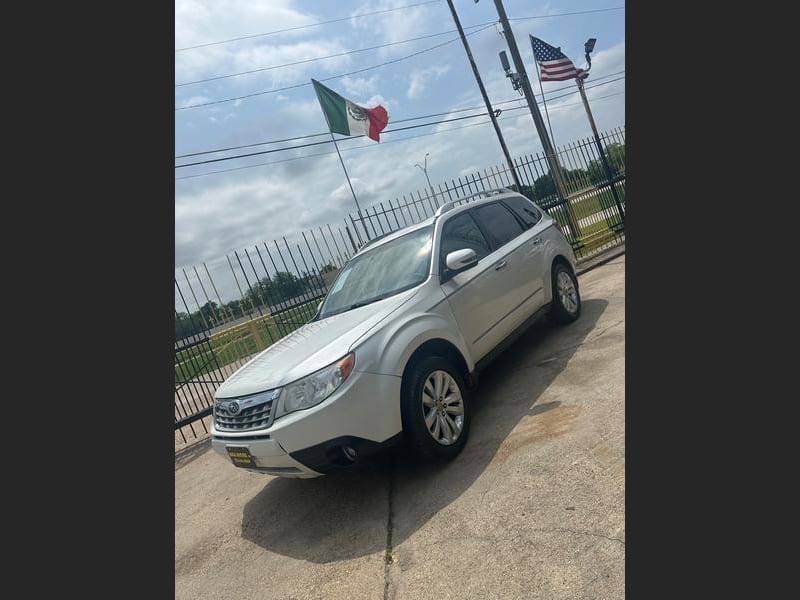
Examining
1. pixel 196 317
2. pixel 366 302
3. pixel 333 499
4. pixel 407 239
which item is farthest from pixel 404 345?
pixel 196 317

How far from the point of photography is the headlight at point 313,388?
3244mm

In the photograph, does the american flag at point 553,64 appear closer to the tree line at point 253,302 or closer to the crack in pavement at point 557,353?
the tree line at point 253,302

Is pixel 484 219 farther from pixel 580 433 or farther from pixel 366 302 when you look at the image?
pixel 580 433

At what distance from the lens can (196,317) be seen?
303 inches

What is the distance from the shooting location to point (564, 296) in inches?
232

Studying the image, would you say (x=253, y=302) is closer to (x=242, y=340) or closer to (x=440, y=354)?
(x=242, y=340)

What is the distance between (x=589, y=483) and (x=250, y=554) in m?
2.32

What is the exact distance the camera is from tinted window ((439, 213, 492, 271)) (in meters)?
4.71

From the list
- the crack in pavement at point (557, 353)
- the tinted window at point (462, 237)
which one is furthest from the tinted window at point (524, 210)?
the crack in pavement at point (557, 353)

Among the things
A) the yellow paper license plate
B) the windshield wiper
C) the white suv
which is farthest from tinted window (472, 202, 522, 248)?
the yellow paper license plate

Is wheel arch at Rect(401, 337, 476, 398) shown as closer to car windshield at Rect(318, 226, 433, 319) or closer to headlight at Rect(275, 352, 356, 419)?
headlight at Rect(275, 352, 356, 419)

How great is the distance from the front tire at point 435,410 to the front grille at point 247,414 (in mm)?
899

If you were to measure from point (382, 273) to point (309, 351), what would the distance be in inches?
53.7

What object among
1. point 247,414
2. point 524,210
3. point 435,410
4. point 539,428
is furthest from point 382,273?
point 524,210
